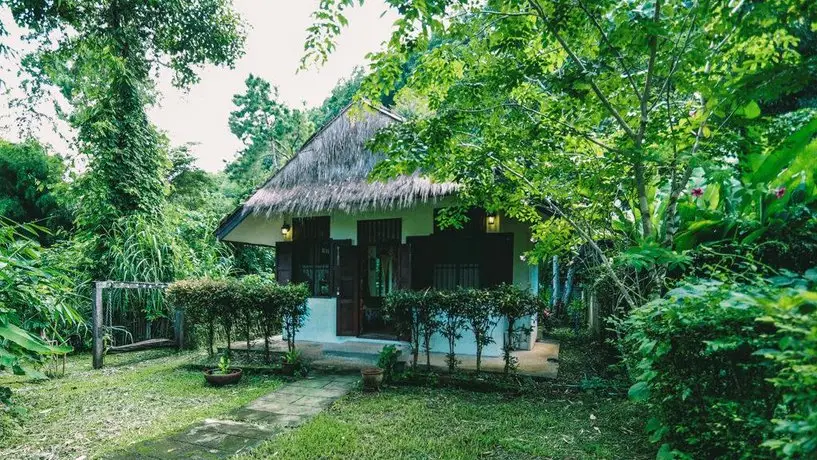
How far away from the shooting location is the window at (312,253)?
8.11 metres

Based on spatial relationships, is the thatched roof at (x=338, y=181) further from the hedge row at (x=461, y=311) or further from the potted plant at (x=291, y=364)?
the potted plant at (x=291, y=364)

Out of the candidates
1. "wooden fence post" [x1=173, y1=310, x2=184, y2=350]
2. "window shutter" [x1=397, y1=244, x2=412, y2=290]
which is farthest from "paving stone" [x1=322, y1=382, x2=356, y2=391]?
"wooden fence post" [x1=173, y1=310, x2=184, y2=350]

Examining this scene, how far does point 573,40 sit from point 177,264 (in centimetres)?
859

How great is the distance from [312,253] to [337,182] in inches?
69.9

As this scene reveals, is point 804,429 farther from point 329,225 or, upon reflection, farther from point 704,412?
point 329,225

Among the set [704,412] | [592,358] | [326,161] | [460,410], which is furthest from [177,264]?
[704,412]

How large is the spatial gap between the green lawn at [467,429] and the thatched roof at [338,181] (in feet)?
10.4

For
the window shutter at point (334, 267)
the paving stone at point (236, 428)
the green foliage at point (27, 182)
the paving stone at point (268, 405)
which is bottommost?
the paving stone at point (268, 405)

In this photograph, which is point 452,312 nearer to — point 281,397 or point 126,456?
point 281,397

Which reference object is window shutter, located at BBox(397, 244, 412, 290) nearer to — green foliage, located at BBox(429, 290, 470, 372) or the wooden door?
the wooden door

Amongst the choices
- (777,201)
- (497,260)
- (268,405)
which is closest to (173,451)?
(268,405)

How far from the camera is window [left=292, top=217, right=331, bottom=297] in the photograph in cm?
811

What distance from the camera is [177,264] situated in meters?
8.43

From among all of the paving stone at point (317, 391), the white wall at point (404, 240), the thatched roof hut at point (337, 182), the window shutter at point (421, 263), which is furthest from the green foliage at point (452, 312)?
the window shutter at point (421, 263)
